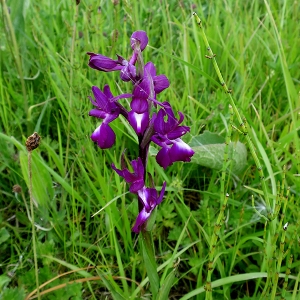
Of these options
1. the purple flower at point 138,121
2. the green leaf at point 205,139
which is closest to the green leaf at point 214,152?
the green leaf at point 205,139

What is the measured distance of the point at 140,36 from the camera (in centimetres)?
87

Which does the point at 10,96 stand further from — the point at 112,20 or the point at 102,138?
the point at 102,138

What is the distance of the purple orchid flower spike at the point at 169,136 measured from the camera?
34.8 inches

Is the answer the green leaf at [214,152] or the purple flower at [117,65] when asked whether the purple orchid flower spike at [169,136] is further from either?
the green leaf at [214,152]

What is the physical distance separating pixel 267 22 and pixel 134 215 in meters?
1.45

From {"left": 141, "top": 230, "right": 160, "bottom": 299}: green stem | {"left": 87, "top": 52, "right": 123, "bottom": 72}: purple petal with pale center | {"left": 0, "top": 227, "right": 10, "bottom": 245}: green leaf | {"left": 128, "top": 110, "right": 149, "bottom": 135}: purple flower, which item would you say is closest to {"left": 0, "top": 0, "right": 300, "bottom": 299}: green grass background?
{"left": 0, "top": 227, "right": 10, "bottom": 245}: green leaf

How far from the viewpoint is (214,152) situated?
1.43m

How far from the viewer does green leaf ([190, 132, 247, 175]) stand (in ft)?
4.67

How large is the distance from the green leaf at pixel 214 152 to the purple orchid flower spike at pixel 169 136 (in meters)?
0.47

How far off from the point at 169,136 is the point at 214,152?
1.81 feet

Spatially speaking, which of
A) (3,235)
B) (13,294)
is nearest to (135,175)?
(13,294)

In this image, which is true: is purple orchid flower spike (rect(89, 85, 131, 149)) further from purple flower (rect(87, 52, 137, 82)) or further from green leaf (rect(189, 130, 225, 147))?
green leaf (rect(189, 130, 225, 147))

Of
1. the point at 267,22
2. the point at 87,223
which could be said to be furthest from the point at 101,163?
the point at 267,22

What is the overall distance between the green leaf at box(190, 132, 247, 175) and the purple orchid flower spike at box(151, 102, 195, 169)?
47cm
